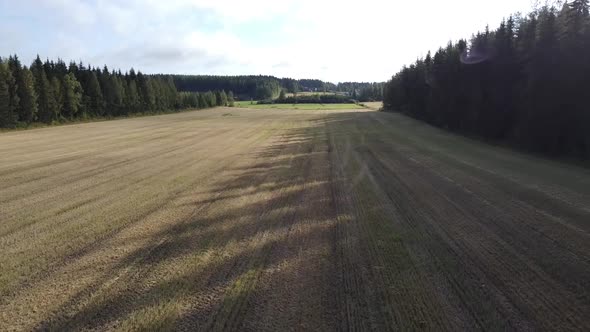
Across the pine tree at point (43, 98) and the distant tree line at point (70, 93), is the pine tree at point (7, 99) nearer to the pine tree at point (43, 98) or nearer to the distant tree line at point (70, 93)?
the distant tree line at point (70, 93)

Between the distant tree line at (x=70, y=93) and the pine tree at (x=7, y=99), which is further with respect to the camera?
the distant tree line at (x=70, y=93)

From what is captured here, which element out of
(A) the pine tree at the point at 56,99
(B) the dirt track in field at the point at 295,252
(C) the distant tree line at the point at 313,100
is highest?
(A) the pine tree at the point at 56,99

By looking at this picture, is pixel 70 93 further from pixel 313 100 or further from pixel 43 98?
pixel 313 100

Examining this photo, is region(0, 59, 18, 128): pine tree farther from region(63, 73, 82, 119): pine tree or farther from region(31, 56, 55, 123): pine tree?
region(63, 73, 82, 119): pine tree

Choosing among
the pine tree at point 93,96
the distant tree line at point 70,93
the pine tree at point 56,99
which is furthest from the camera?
the pine tree at point 93,96

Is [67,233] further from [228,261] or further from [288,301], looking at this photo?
[288,301]

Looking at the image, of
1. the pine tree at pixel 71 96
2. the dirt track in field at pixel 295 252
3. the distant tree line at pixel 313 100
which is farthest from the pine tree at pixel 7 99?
the distant tree line at pixel 313 100

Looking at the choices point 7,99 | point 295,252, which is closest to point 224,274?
point 295,252
